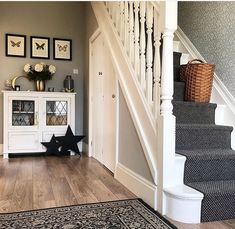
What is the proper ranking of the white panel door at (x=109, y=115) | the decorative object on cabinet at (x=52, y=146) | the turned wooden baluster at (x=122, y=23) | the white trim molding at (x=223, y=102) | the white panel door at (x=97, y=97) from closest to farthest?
the white trim molding at (x=223, y=102), the turned wooden baluster at (x=122, y=23), the white panel door at (x=109, y=115), the white panel door at (x=97, y=97), the decorative object on cabinet at (x=52, y=146)

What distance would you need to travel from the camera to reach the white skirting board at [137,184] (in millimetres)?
1959

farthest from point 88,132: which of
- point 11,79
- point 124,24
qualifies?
point 124,24

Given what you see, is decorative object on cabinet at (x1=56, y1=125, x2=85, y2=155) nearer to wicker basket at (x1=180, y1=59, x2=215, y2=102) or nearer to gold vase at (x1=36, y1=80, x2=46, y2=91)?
gold vase at (x1=36, y1=80, x2=46, y2=91)

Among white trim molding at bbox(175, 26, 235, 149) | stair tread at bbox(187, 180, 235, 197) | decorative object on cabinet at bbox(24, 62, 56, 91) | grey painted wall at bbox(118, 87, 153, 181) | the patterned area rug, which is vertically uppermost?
decorative object on cabinet at bbox(24, 62, 56, 91)

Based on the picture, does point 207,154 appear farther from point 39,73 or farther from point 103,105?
point 39,73

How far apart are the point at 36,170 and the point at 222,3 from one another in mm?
2765

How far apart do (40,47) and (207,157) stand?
3.49 m

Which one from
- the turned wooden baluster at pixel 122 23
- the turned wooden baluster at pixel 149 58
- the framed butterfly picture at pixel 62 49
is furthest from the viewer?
the framed butterfly picture at pixel 62 49

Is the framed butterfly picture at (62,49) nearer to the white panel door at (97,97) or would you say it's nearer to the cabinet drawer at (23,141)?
the white panel door at (97,97)

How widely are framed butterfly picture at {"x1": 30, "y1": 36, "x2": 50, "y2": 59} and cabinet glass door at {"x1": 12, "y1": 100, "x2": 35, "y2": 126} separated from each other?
877mm

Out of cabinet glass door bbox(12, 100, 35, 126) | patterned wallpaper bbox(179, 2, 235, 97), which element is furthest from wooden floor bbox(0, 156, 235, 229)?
patterned wallpaper bbox(179, 2, 235, 97)

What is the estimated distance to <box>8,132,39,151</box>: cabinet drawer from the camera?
3.89 metres

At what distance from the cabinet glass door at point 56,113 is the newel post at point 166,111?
263cm

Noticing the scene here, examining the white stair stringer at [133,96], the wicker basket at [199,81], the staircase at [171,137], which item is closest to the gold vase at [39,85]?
the white stair stringer at [133,96]
